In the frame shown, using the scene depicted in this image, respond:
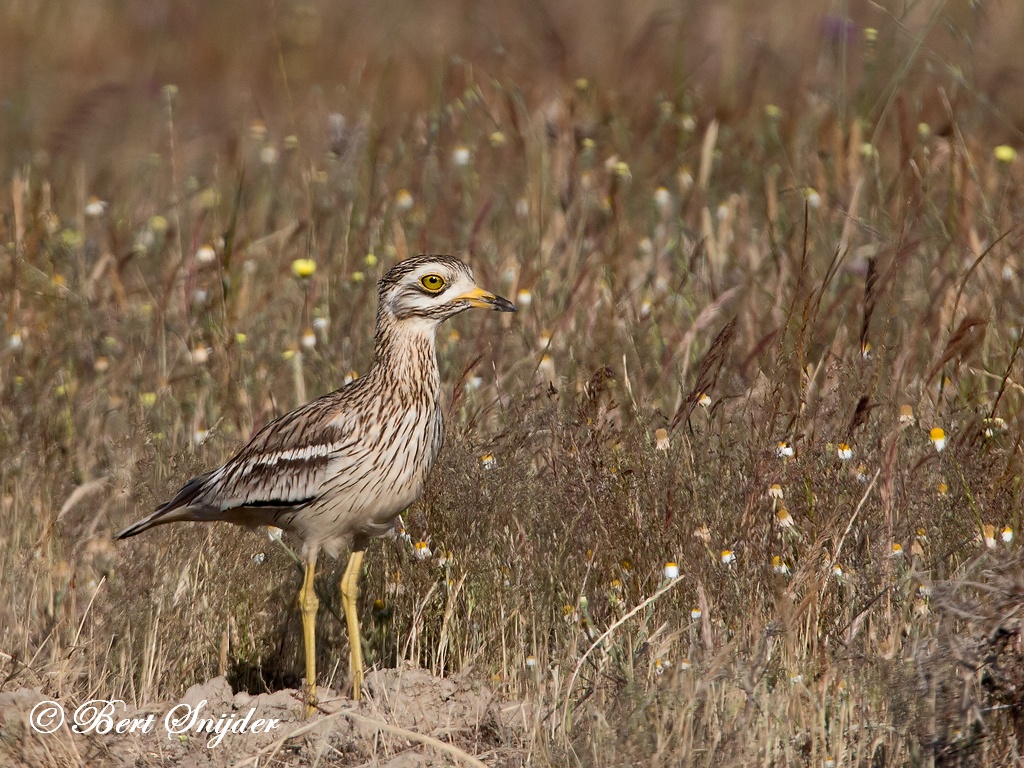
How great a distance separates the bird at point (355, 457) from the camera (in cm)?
493

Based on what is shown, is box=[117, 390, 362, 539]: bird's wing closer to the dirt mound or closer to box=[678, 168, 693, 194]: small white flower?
the dirt mound

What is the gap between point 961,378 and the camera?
240 inches

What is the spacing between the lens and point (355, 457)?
4.95 metres

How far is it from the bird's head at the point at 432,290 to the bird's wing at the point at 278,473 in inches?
16.2

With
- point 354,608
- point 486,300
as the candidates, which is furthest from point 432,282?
point 354,608

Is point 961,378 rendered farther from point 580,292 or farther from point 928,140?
point 928,140

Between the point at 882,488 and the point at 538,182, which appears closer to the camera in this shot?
the point at 882,488

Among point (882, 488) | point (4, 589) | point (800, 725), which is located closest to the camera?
point (800, 725)

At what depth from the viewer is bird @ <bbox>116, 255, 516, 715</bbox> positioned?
4926 mm

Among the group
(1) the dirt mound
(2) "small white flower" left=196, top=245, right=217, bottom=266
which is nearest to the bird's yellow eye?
(1) the dirt mound

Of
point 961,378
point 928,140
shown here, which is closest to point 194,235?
point 961,378

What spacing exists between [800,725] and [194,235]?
4013 millimetres

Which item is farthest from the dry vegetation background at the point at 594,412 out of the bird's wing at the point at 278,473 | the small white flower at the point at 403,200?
the bird's wing at the point at 278,473

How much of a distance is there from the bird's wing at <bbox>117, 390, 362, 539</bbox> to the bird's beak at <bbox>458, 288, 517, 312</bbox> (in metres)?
0.58
